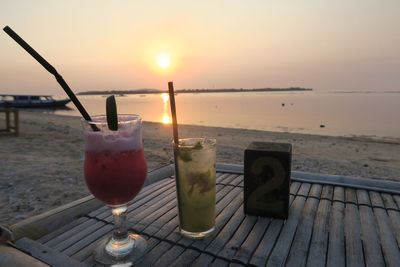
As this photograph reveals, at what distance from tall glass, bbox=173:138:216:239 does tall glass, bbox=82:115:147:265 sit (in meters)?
0.16

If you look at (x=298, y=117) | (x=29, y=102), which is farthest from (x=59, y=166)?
(x=29, y=102)

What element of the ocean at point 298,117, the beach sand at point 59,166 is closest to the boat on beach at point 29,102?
the ocean at point 298,117

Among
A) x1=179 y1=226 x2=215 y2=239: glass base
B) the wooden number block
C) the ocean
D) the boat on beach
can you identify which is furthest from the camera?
the boat on beach

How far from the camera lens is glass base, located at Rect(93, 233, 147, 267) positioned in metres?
0.83

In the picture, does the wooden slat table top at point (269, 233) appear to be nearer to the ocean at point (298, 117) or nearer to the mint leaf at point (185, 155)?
the mint leaf at point (185, 155)

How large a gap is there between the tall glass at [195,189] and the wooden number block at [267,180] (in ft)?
0.68

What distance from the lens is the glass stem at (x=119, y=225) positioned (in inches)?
36.4

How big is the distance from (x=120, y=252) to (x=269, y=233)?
543mm

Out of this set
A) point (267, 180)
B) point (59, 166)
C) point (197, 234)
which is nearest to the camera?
point (197, 234)

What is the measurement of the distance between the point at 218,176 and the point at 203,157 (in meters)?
0.72

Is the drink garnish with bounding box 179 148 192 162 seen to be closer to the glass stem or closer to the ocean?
the glass stem

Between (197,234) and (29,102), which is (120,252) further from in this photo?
(29,102)

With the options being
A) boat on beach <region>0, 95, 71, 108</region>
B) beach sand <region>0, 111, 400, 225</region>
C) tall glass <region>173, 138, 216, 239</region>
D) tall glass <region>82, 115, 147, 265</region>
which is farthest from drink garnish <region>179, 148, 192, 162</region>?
boat on beach <region>0, 95, 71, 108</region>

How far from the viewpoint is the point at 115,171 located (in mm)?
933
